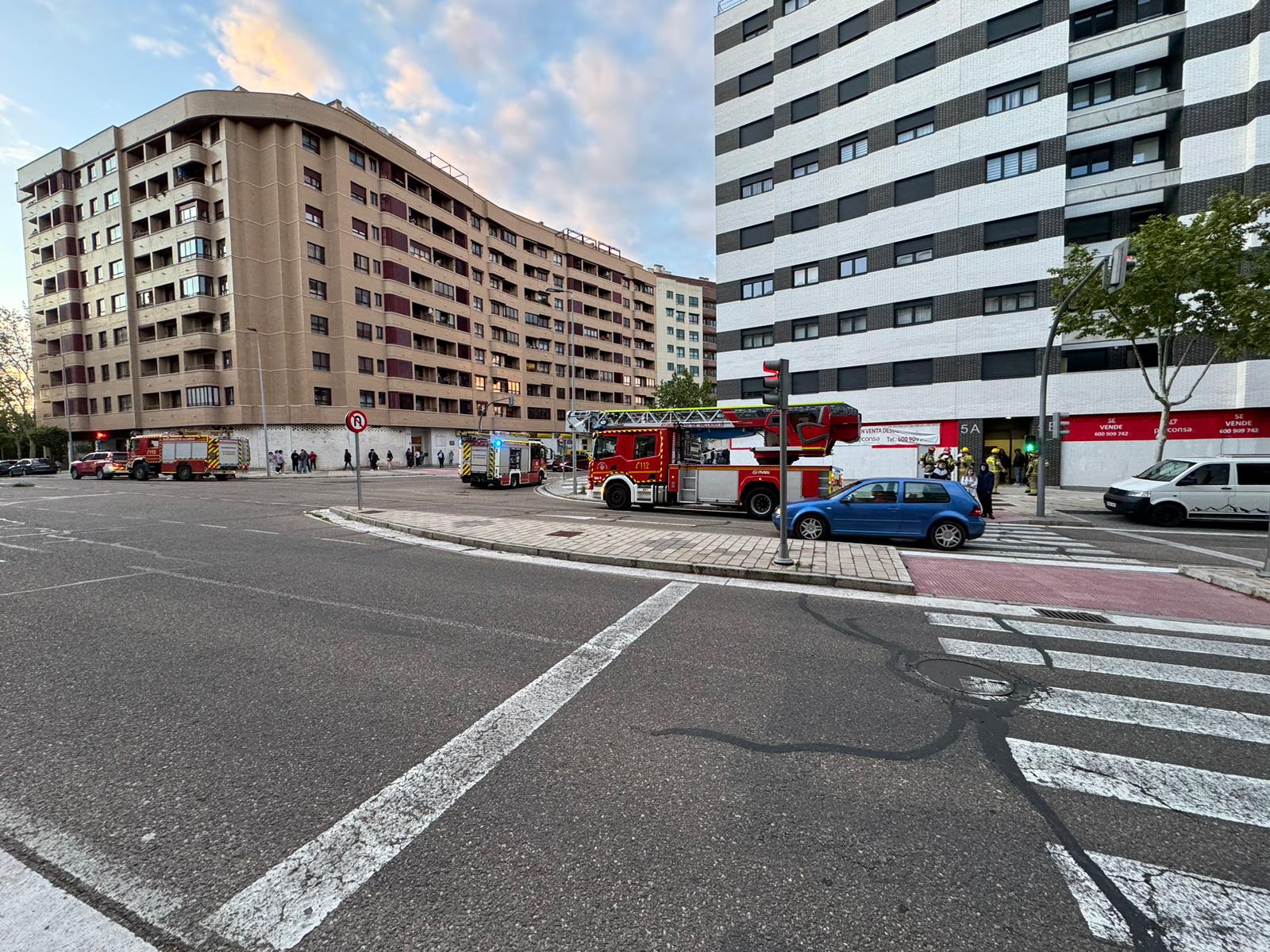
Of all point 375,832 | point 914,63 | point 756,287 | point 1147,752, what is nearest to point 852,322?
point 756,287

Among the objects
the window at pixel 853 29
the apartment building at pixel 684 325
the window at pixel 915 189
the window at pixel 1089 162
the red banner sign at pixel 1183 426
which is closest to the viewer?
the red banner sign at pixel 1183 426

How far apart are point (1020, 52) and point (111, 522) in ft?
125

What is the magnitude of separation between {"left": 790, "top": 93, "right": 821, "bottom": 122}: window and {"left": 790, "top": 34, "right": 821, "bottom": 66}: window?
6.79 feet

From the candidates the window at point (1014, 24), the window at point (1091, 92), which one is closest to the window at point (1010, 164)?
the window at point (1091, 92)

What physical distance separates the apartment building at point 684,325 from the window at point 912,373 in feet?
182

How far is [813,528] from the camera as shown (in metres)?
11.2

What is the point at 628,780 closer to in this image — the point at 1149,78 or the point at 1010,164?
the point at 1010,164

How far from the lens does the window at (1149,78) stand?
2288 centimetres

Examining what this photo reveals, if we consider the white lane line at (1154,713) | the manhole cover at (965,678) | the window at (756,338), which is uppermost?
the window at (756,338)

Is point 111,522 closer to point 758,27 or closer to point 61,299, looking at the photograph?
point 758,27

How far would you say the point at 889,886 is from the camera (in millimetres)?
2172

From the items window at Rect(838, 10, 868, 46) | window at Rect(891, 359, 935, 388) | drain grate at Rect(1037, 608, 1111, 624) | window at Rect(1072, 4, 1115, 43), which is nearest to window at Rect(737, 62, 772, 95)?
window at Rect(838, 10, 868, 46)

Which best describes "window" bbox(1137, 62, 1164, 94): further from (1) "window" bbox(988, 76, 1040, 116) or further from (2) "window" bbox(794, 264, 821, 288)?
(2) "window" bbox(794, 264, 821, 288)

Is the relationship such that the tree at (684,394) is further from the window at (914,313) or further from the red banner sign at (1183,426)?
the red banner sign at (1183,426)
